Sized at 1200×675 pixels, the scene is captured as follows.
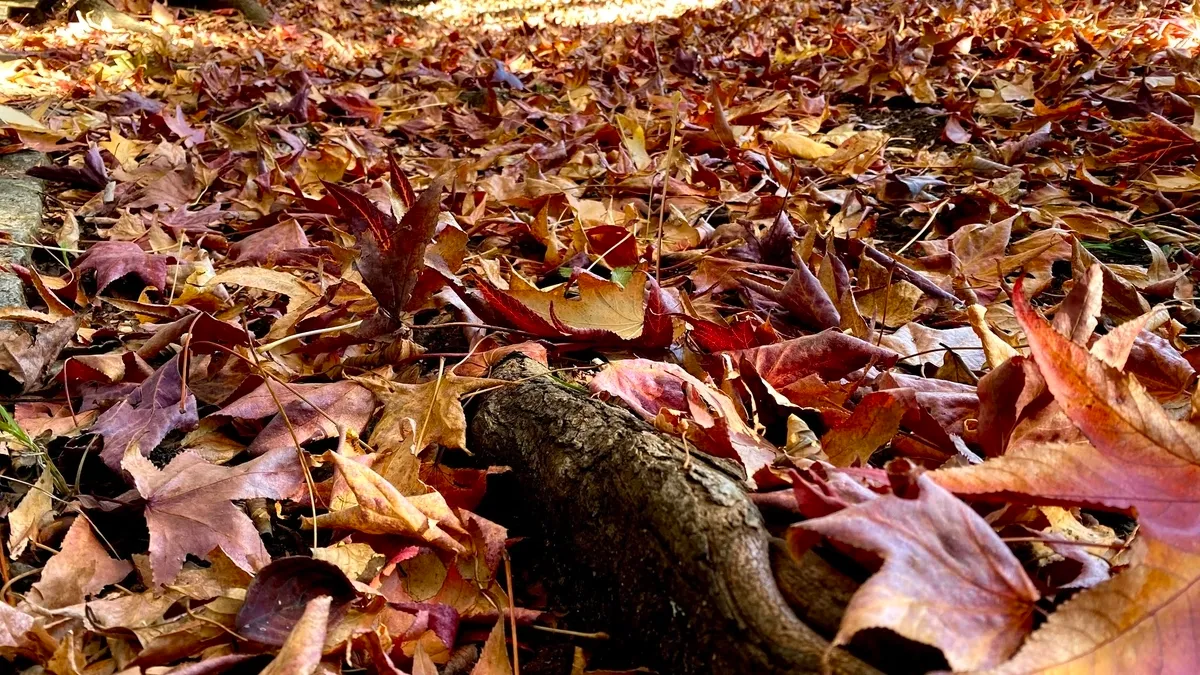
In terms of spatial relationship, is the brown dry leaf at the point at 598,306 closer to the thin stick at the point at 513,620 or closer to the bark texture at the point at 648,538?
the bark texture at the point at 648,538

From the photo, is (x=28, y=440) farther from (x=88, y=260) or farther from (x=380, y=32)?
(x=380, y=32)

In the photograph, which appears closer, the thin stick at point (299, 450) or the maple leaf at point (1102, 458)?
the maple leaf at point (1102, 458)

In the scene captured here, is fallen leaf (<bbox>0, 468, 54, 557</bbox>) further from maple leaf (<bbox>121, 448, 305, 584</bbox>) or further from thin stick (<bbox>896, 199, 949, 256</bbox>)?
thin stick (<bbox>896, 199, 949, 256</bbox>)

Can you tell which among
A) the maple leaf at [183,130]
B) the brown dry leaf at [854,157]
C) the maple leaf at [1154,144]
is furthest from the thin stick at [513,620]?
the maple leaf at [183,130]

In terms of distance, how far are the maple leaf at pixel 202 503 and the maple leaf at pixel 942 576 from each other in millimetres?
544

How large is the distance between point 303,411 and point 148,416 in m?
0.17

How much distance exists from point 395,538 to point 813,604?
1.32 ft

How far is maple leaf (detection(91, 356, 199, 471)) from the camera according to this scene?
85 centimetres

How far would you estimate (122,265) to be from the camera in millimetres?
1294

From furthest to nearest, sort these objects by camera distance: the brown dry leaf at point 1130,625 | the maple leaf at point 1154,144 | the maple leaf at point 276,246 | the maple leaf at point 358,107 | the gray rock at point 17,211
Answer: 1. the maple leaf at point 358,107
2. the maple leaf at point 1154,144
3. the maple leaf at point 276,246
4. the gray rock at point 17,211
5. the brown dry leaf at point 1130,625

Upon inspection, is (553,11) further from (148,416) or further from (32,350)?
(148,416)

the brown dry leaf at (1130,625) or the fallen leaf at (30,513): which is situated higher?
the brown dry leaf at (1130,625)

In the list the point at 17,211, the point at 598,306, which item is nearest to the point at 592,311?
the point at 598,306

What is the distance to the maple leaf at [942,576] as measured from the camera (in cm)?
41
